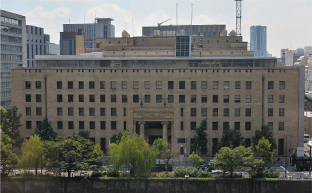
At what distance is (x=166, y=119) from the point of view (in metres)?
81.5

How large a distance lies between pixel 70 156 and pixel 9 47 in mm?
81964

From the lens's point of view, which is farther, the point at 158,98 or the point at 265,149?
the point at 158,98

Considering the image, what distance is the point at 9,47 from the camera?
427 ft

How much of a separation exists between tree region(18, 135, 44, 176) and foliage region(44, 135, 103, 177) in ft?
4.41

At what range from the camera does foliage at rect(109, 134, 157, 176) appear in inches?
2502

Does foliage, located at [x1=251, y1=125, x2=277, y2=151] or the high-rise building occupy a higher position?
the high-rise building

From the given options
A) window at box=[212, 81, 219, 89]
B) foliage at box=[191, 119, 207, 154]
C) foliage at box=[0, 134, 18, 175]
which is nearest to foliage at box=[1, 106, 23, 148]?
foliage at box=[0, 134, 18, 175]

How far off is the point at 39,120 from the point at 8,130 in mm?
7376

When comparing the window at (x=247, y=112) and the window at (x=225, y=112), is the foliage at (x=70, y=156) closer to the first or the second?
the window at (x=225, y=112)

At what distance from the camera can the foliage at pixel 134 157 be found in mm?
63562

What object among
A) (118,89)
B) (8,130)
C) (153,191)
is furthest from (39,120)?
(153,191)

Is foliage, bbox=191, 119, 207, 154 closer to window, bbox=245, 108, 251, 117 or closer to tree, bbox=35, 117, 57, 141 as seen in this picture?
window, bbox=245, 108, 251, 117

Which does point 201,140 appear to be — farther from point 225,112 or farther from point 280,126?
point 280,126

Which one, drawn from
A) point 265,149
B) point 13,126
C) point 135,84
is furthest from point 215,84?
point 13,126
